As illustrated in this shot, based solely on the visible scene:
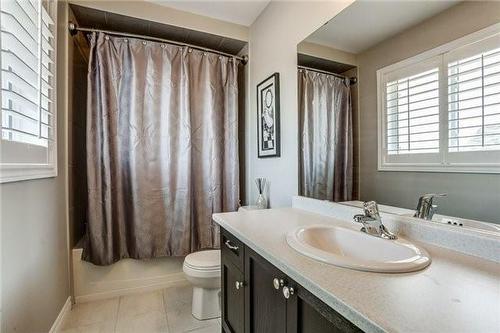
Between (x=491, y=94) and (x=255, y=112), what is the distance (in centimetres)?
171

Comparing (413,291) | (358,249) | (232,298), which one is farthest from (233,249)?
(413,291)

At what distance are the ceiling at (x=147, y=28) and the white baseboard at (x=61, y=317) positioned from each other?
2217mm

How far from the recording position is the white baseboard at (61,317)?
1595mm

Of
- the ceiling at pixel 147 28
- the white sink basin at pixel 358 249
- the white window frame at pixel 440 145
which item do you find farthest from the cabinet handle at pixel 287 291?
the ceiling at pixel 147 28

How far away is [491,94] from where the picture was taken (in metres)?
0.80

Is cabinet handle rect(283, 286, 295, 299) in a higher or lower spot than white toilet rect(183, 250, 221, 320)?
higher

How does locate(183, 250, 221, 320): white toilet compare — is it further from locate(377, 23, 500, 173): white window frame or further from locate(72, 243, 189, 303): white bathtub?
locate(377, 23, 500, 173): white window frame

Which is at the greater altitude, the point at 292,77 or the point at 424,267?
the point at 292,77

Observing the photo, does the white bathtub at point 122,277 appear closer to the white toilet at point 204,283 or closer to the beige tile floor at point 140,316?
the beige tile floor at point 140,316

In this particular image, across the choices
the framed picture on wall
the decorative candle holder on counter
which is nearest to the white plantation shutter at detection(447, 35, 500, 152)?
the framed picture on wall

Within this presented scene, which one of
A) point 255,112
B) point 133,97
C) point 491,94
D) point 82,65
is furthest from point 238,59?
point 491,94

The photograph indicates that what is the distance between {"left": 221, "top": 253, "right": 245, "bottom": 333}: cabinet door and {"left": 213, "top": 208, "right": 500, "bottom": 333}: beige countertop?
365mm

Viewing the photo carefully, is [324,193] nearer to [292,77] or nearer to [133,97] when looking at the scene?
[292,77]

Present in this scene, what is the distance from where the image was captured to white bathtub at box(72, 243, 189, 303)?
201 centimetres
